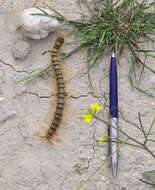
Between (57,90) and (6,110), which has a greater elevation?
(57,90)

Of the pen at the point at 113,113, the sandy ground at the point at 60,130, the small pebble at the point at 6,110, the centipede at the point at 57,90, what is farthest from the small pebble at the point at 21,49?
the pen at the point at 113,113

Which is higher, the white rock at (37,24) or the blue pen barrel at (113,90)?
the white rock at (37,24)

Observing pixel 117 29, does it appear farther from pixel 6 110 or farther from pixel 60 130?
pixel 6 110

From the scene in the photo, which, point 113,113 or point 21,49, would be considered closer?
point 113,113

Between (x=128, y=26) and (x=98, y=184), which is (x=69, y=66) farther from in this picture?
(x=98, y=184)

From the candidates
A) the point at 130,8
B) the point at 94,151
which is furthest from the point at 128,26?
the point at 94,151

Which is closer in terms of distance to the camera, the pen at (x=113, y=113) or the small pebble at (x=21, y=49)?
the pen at (x=113, y=113)

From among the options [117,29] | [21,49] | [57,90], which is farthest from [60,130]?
[117,29]

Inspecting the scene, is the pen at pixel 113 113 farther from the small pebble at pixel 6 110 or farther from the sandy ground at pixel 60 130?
the small pebble at pixel 6 110
